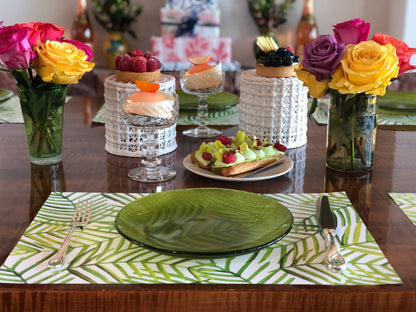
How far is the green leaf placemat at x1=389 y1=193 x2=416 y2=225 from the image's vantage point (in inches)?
40.4

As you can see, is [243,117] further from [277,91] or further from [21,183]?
[21,183]

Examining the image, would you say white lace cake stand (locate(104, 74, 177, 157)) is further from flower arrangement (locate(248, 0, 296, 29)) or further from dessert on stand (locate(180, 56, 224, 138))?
flower arrangement (locate(248, 0, 296, 29))

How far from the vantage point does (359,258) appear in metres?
0.85

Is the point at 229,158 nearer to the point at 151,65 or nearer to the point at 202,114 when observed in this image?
the point at 151,65

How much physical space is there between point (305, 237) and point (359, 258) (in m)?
0.10

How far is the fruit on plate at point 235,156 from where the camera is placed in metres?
1.17

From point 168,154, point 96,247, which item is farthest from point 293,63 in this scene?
point 96,247

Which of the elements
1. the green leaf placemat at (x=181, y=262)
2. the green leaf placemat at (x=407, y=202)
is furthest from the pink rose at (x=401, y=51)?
the green leaf placemat at (x=181, y=262)

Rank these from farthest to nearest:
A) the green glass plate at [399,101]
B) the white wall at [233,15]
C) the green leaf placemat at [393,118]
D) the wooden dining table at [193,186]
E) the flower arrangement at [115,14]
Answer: the white wall at [233,15]
the flower arrangement at [115,14]
the green glass plate at [399,101]
the green leaf placemat at [393,118]
the wooden dining table at [193,186]

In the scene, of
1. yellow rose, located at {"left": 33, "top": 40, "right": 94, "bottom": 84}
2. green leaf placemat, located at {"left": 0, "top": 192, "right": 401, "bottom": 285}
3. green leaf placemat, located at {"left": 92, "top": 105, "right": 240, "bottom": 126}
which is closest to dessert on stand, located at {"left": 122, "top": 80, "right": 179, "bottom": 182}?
yellow rose, located at {"left": 33, "top": 40, "right": 94, "bottom": 84}

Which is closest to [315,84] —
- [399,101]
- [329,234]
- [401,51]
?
[401,51]

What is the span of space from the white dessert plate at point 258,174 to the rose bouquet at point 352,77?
0.10m

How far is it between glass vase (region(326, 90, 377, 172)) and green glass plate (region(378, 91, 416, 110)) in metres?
0.58

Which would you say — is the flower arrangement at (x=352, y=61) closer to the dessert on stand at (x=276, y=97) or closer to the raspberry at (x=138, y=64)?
the dessert on stand at (x=276, y=97)
